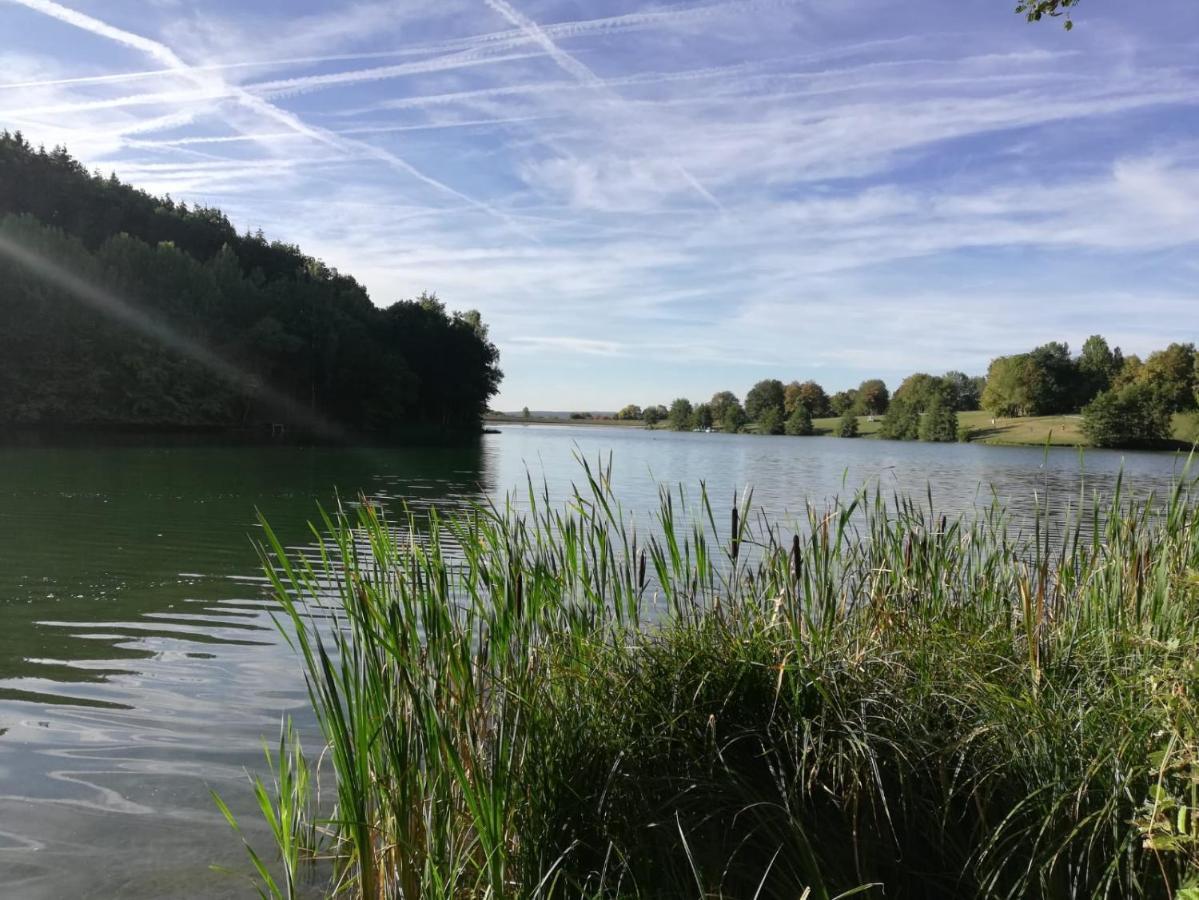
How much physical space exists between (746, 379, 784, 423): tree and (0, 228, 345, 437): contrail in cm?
12293

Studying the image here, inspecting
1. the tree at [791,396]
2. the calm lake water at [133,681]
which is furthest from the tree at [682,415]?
the calm lake water at [133,681]

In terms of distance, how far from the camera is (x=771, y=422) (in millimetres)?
154000

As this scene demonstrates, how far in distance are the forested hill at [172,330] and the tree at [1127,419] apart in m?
62.0

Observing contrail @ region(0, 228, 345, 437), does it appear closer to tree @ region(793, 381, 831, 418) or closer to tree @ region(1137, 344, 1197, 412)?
tree @ region(1137, 344, 1197, 412)

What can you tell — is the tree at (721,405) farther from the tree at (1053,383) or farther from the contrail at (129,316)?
the contrail at (129,316)

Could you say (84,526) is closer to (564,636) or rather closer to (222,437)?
(564,636)

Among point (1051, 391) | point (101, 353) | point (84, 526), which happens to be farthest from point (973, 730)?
point (1051, 391)

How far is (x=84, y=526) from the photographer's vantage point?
16.2 meters

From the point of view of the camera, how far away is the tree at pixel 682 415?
182 metres

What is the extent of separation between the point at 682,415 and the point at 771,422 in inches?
1258

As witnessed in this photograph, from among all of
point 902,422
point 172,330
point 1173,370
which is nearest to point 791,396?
point 902,422

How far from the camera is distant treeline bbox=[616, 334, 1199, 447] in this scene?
88.6 metres

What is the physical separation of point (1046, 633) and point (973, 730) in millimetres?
1404

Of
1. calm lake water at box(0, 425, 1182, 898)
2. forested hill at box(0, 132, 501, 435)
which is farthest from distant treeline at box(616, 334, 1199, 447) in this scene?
calm lake water at box(0, 425, 1182, 898)
